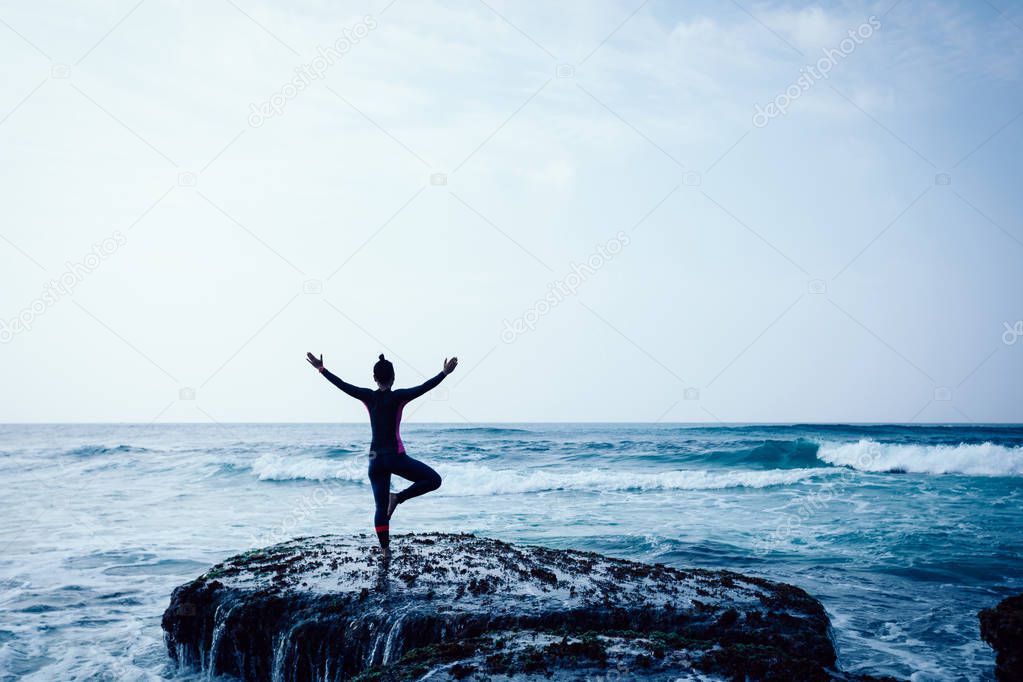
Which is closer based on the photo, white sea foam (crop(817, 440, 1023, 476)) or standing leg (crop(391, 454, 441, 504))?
standing leg (crop(391, 454, 441, 504))

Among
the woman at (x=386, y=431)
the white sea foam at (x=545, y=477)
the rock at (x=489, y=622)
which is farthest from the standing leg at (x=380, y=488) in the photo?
the white sea foam at (x=545, y=477)

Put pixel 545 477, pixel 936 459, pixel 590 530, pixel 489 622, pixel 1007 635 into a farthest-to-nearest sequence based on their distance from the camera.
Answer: pixel 936 459
pixel 545 477
pixel 590 530
pixel 489 622
pixel 1007 635

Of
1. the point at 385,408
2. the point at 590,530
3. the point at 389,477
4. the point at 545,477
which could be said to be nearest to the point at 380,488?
the point at 389,477

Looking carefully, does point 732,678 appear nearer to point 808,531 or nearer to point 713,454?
point 808,531

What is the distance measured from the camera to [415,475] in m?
7.59

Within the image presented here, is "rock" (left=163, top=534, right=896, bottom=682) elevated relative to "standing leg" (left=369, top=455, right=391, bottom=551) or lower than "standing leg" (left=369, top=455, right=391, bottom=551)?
lower

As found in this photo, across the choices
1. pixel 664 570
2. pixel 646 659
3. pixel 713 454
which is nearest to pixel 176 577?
pixel 664 570

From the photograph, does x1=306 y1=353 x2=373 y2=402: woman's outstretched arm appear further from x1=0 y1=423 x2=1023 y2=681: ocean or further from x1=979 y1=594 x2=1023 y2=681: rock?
x1=979 y1=594 x2=1023 y2=681: rock

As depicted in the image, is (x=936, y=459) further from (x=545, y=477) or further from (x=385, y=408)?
(x=385, y=408)

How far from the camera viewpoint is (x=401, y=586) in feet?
21.3

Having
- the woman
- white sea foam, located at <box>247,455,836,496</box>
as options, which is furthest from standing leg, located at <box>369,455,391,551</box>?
white sea foam, located at <box>247,455,836,496</box>

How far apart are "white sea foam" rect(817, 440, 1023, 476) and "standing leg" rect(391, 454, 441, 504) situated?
31282mm

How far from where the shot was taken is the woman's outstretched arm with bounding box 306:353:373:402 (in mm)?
6977

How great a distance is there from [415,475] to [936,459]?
33.7 m
